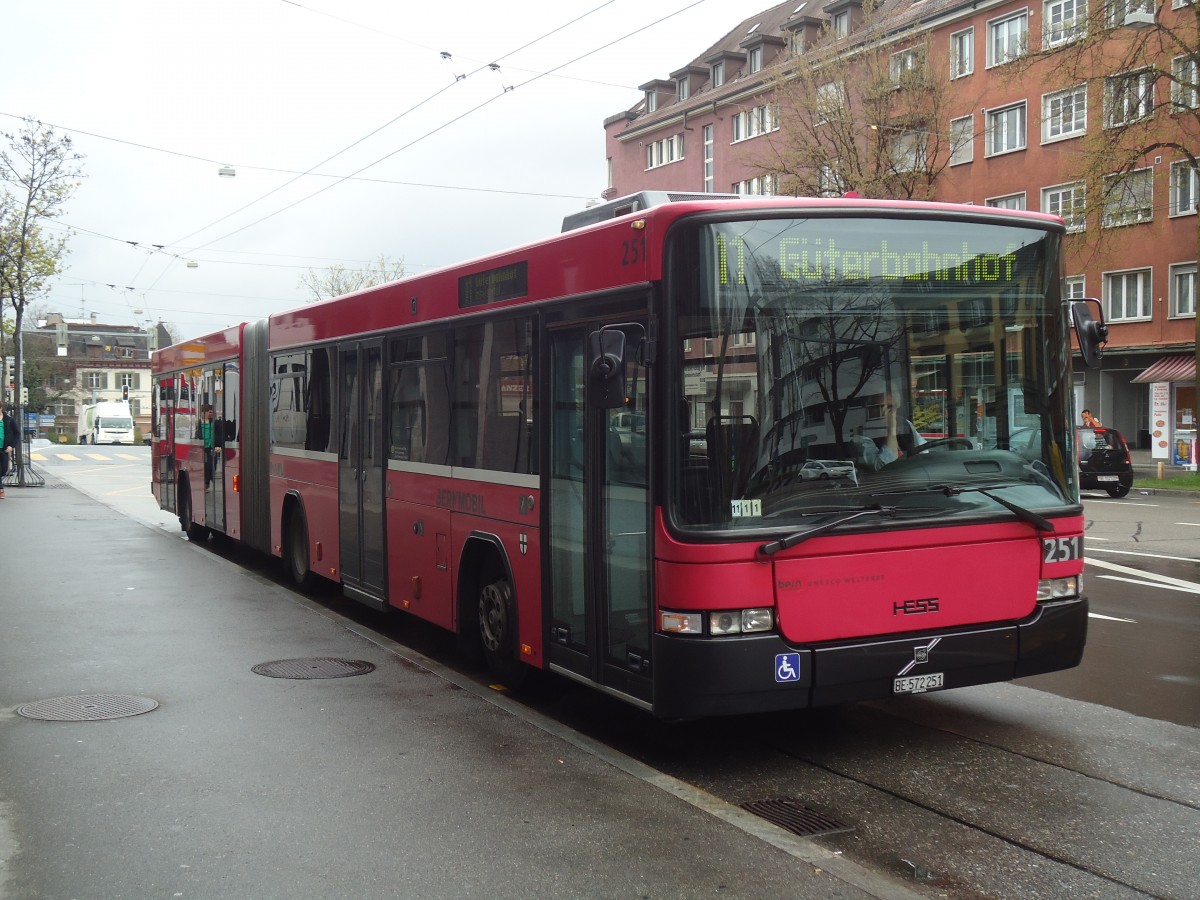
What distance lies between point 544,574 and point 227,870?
2.68 meters

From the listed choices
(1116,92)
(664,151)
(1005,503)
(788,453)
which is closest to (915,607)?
(1005,503)

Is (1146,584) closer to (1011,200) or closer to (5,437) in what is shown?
(5,437)

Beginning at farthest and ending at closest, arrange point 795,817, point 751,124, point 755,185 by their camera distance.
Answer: point 751,124 → point 755,185 → point 795,817

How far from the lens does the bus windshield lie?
5.59 metres

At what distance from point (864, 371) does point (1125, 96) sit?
80.1 feet

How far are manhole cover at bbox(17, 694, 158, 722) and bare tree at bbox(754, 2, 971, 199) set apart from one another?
28684mm

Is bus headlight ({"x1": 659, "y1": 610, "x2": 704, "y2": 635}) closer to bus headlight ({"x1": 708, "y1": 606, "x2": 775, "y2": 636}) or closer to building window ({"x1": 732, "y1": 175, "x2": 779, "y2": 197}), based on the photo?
bus headlight ({"x1": 708, "y1": 606, "x2": 775, "y2": 636})

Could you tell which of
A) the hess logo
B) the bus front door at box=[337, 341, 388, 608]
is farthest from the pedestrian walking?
the hess logo

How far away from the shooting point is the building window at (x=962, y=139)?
35.8 meters

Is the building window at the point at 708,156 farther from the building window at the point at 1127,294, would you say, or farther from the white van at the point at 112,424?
the white van at the point at 112,424

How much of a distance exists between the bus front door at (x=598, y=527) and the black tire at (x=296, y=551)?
5.64 m

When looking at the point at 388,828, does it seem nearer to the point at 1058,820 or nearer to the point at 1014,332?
the point at 1058,820

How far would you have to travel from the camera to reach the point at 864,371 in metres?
5.75

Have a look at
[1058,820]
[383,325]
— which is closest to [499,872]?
[1058,820]
